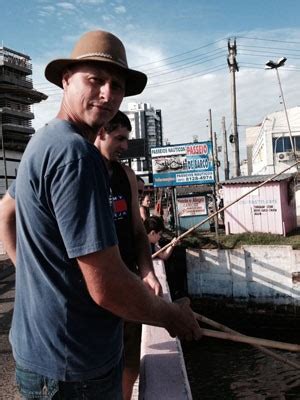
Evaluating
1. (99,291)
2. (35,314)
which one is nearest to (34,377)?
(35,314)

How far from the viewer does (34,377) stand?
4.64 ft

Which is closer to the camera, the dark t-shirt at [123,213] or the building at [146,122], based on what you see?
the dark t-shirt at [123,213]

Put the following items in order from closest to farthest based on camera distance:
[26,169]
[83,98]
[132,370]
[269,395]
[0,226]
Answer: [26,169] → [83,98] → [0,226] → [132,370] → [269,395]

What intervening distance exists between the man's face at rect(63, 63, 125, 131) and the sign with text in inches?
622

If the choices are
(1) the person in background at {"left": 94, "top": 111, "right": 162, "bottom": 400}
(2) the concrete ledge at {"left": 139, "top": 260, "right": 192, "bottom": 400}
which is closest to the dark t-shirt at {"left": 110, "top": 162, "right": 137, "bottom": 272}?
(1) the person in background at {"left": 94, "top": 111, "right": 162, "bottom": 400}

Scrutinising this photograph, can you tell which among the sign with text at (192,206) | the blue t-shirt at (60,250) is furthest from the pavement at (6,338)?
the sign with text at (192,206)

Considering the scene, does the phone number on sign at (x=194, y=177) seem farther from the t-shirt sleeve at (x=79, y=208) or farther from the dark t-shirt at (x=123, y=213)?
the t-shirt sleeve at (x=79, y=208)

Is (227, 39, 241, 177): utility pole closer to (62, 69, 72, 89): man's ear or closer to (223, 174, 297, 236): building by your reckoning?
(223, 174, 297, 236): building

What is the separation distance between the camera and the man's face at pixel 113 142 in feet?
9.68

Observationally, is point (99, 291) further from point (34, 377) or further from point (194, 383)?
point (194, 383)

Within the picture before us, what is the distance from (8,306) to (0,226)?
570 centimetres

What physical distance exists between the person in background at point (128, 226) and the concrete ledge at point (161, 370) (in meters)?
0.31

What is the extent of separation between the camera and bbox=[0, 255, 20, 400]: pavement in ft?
14.0

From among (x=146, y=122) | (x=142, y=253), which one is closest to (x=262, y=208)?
(x=142, y=253)
